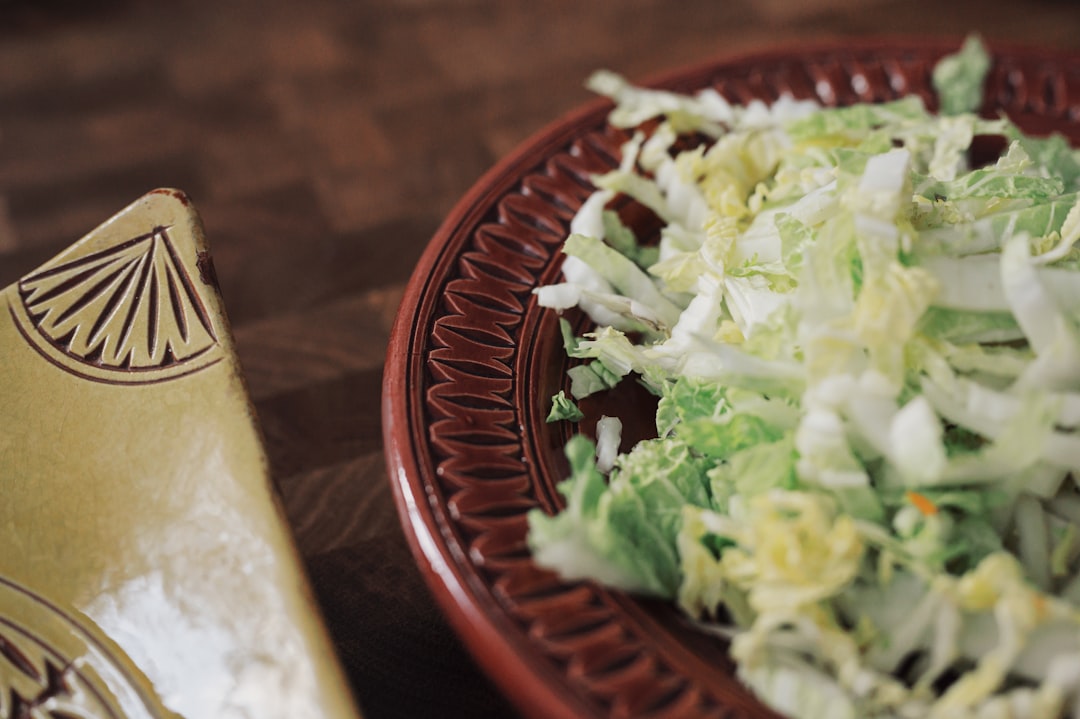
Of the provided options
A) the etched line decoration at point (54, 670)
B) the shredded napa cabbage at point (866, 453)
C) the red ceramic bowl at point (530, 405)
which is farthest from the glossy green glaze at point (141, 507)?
the shredded napa cabbage at point (866, 453)

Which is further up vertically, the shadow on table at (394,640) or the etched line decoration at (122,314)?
the etched line decoration at (122,314)

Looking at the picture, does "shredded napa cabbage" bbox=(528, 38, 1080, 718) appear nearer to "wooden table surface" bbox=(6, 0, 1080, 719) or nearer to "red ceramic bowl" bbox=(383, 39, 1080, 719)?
"red ceramic bowl" bbox=(383, 39, 1080, 719)

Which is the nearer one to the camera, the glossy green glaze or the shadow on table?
the glossy green glaze

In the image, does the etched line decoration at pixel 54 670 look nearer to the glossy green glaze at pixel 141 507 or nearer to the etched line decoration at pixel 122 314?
the glossy green glaze at pixel 141 507

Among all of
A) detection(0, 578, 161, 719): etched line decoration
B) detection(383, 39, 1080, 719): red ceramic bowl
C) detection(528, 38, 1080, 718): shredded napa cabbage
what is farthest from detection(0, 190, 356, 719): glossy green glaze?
detection(528, 38, 1080, 718): shredded napa cabbage

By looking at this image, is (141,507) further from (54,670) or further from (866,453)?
(866,453)

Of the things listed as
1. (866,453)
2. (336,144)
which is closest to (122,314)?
(866,453)

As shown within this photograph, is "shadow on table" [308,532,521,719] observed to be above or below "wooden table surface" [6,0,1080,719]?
below
